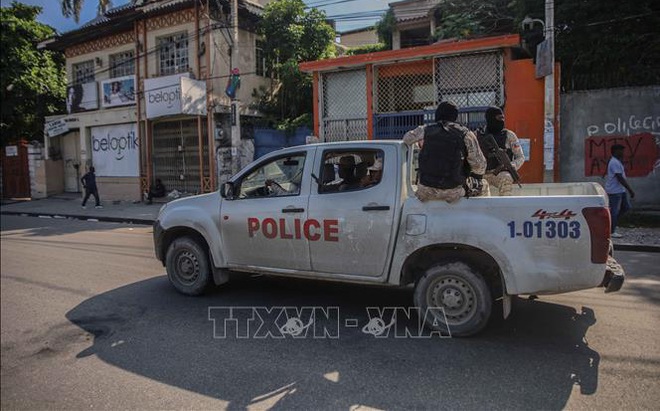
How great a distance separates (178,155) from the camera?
61.8ft

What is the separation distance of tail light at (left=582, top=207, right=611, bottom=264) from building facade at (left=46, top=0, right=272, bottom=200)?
1195 centimetres

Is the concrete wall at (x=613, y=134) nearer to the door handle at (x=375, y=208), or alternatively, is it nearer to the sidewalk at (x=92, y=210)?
the door handle at (x=375, y=208)

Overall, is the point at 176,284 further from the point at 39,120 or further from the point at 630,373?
the point at 39,120

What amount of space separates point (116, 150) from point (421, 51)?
1377 centimetres

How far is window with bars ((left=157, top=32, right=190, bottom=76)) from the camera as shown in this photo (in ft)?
59.2

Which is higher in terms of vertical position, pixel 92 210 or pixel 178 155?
pixel 178 155

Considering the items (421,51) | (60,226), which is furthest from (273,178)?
(60,226)

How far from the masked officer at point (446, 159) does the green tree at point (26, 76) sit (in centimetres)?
2169

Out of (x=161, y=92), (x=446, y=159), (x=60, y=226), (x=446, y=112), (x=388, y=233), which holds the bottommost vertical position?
(x=60, y=226)

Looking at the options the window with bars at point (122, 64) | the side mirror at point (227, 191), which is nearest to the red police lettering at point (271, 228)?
the side mirror at point (227, 191)

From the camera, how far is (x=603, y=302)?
5250mm

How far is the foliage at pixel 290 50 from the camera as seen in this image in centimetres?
1777

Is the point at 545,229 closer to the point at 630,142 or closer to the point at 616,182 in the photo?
the point at 616,182

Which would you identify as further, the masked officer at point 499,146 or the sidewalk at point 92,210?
the sidewalk at point 92,210
